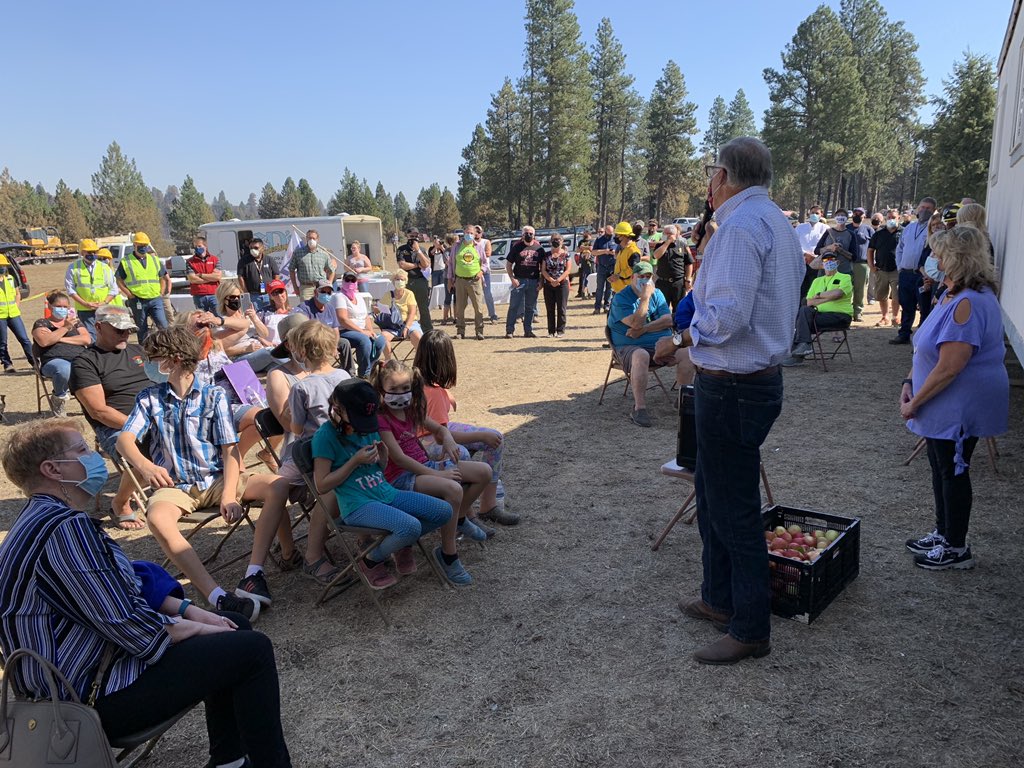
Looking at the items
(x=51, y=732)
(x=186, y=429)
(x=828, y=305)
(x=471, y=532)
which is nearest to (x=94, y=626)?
(x=51, y=732)

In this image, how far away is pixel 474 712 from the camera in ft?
8.98

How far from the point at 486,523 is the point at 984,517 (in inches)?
120

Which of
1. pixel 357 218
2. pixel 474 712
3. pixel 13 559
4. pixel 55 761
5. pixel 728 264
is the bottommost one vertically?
pixel 474 712

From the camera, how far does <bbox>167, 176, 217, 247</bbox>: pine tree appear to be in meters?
73.6

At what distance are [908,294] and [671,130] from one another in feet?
172

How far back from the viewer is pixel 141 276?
1029 centimetres

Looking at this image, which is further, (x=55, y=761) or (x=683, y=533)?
(x=683, y=533)

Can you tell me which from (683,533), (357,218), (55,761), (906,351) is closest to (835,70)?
(357,218)

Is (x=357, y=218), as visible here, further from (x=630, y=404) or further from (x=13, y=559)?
(x=13, y=559)

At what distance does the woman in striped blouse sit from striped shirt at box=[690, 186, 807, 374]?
1.87 metres

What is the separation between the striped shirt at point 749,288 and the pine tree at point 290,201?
272ft

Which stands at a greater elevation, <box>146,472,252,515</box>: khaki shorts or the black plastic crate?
<box>146,472,252,515</box>: khaki shorts

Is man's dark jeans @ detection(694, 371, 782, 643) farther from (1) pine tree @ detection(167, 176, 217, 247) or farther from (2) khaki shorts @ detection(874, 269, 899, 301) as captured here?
(1) pine tree @ detection(167, 176, 217, 247)

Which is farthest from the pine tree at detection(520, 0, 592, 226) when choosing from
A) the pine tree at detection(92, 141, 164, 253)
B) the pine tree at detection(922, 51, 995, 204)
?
the pine tree at detection(92, 141, 164, 253)
